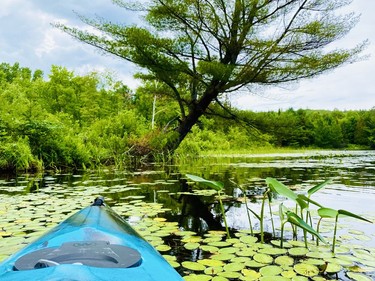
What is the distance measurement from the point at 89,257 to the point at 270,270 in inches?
39.0

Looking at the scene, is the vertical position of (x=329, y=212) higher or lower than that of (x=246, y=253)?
higher

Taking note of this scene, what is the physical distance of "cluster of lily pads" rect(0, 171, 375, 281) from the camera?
5.22 feet

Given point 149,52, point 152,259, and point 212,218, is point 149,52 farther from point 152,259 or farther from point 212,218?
point 152,259

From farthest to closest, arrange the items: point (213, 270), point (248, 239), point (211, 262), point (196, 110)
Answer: point (196, 110) → point (248, 239) → point (211, 262) → point (213, 270)

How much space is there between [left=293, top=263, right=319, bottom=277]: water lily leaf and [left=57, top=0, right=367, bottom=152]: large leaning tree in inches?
259

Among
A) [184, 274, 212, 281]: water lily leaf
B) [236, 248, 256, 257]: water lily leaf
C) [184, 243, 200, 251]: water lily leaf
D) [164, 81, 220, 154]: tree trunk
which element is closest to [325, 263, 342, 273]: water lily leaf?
[236, 248, 256, 257]: water lily leaf

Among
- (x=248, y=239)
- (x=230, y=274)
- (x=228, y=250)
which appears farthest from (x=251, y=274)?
Result: (x=248, y=239)

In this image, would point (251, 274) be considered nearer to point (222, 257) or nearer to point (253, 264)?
point (253, 264)

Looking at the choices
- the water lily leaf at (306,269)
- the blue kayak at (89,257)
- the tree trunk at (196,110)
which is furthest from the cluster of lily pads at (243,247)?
the tree trunk at (196,110)

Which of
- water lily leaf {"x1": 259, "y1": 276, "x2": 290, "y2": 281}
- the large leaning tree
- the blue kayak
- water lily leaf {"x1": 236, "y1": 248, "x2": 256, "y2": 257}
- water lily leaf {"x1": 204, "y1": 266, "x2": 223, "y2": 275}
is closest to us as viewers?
the blue kayak

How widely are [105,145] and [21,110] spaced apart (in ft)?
8.38

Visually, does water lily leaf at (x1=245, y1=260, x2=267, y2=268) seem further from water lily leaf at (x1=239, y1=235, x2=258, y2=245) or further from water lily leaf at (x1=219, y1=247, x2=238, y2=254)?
water lily leaf at (x1=239, y1=235, x2=258, y2=245)

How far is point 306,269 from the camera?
5.32 ft

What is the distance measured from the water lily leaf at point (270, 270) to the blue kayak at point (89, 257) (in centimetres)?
64
